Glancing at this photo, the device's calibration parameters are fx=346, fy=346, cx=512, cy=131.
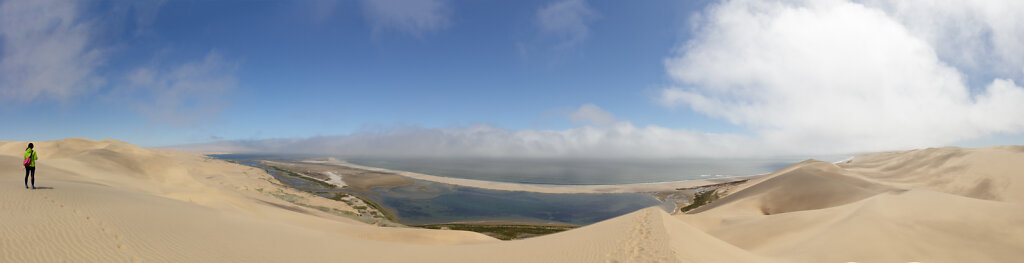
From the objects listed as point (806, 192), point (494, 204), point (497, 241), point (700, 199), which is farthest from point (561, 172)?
point (497, 241)

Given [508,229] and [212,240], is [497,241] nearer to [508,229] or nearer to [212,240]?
[212,240]

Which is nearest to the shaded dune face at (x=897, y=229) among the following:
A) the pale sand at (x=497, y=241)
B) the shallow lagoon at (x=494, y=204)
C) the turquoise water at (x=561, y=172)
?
the pale sand at (x=497, y=241)

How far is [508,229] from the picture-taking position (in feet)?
89.0

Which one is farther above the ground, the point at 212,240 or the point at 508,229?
the point at 212,240

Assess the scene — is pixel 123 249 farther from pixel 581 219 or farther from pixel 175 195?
pixel 581 219

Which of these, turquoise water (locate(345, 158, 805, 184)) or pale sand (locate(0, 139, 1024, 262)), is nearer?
pale sand (locate(0, 139, 1024, 262))

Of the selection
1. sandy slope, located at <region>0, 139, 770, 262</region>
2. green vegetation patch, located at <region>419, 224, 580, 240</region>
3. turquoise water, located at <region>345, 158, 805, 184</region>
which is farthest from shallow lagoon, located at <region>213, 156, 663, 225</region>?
sandy slope, located at <region>0, 139, 770, 262</region>

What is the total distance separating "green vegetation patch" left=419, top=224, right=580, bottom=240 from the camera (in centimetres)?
2552

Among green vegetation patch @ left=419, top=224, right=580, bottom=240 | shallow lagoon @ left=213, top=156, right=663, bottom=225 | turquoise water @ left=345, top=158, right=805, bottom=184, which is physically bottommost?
green vegetation patch @ left=419, top=224, right=580, bottom=240

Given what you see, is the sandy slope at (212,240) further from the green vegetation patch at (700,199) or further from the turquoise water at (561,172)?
the turquoise water at (561,172)

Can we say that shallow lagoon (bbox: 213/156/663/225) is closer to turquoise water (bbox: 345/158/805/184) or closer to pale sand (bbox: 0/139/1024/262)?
pale sand (bbox: 0/139/1024/262)

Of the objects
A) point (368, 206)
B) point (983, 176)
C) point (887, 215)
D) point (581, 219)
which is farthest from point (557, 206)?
point (983, 176)

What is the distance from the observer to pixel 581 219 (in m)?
33.1

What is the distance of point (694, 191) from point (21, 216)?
58.6 meters
